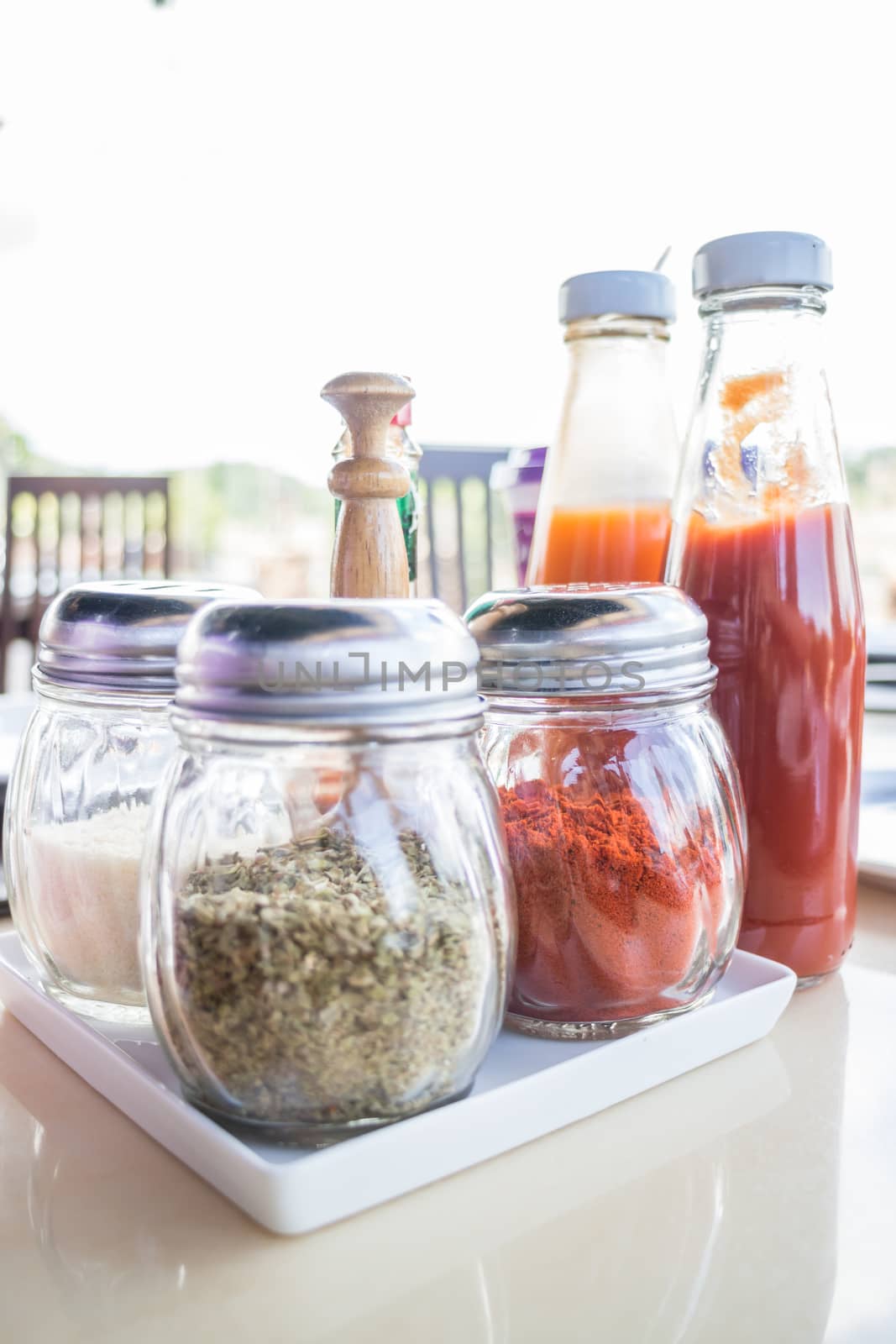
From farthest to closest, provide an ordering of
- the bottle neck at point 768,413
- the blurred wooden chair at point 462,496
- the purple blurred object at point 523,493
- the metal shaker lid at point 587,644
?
the blurred wooden chair at point 462,496 < the purple blurred object at point 523,493 < the bottle neck at point 768,413 < the metal shaker lid at point 587,644

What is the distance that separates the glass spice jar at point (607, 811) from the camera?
425 millimetres

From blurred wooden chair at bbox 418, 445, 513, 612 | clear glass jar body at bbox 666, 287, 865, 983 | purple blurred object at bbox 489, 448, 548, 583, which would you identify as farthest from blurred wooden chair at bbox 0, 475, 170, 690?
clear glass jar body at bbox 666, 287, 865, 983

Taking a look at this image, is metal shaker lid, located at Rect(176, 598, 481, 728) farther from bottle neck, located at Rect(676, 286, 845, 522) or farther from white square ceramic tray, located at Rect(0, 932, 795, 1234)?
bottle neck, located at Rect(676, 286, 845, 522)

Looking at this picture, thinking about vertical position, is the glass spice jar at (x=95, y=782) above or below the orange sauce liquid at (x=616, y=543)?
below

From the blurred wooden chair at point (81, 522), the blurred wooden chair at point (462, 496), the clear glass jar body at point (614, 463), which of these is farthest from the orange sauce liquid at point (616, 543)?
the blurred wooden chair at point (81, 522)

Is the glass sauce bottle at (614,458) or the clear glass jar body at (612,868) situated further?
the glass sauce bottle at (614,458)

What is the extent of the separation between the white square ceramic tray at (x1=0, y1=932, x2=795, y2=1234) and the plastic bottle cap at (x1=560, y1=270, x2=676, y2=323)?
34 centimetres

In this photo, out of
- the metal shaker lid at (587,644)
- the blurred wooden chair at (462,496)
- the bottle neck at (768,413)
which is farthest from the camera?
the blurred wooden chair at (462,496)

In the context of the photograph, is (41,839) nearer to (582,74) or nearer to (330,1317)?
(330,1317)

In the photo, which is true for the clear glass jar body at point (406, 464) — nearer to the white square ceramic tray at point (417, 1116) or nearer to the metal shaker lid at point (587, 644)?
the metal shaker lid at point (587, 644)

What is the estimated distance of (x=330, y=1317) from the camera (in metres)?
0.30

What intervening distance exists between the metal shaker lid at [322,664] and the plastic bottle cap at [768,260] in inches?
10.6

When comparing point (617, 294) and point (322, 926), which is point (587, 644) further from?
point (617, 294)

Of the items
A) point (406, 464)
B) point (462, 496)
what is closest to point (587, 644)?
point (406, 464)
